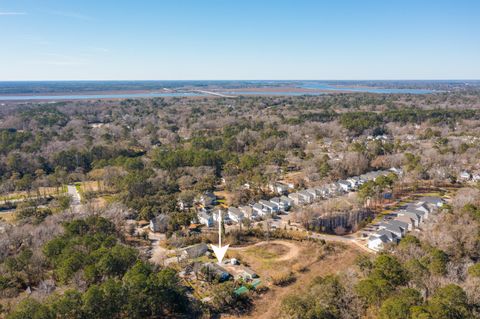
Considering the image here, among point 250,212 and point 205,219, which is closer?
point 205,219

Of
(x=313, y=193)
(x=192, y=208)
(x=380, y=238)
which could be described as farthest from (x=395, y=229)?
(x=192, y=208)

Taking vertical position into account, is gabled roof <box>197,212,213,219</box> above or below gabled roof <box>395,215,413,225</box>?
below

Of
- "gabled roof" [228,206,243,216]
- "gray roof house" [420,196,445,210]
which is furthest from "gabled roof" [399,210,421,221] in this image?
"gabled roof" [228,206,243,216]

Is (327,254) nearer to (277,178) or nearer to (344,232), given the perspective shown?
(344,232)

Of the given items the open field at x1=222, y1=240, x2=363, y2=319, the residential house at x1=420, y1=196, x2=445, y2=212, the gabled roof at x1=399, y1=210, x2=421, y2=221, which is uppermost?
the residential house at x1=420, y1=196, x2=445, y2=212

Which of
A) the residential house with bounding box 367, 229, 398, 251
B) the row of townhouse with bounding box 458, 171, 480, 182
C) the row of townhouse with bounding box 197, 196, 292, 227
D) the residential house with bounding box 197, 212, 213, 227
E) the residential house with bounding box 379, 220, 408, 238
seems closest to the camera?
the residential house with bounding box 367, 229, 398, 251

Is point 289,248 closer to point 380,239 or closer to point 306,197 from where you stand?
point 380,239

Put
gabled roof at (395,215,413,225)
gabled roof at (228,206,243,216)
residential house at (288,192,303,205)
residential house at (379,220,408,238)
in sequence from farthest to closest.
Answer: residential house at (288,192,303,205) → gabled roof at (228,206,243,216) → gabled roof at (395,215,413,225) → residential house at (379,220,408,238)

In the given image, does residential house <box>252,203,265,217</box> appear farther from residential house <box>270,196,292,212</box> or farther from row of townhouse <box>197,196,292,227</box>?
residential house <box>270,196,292,212</box>
